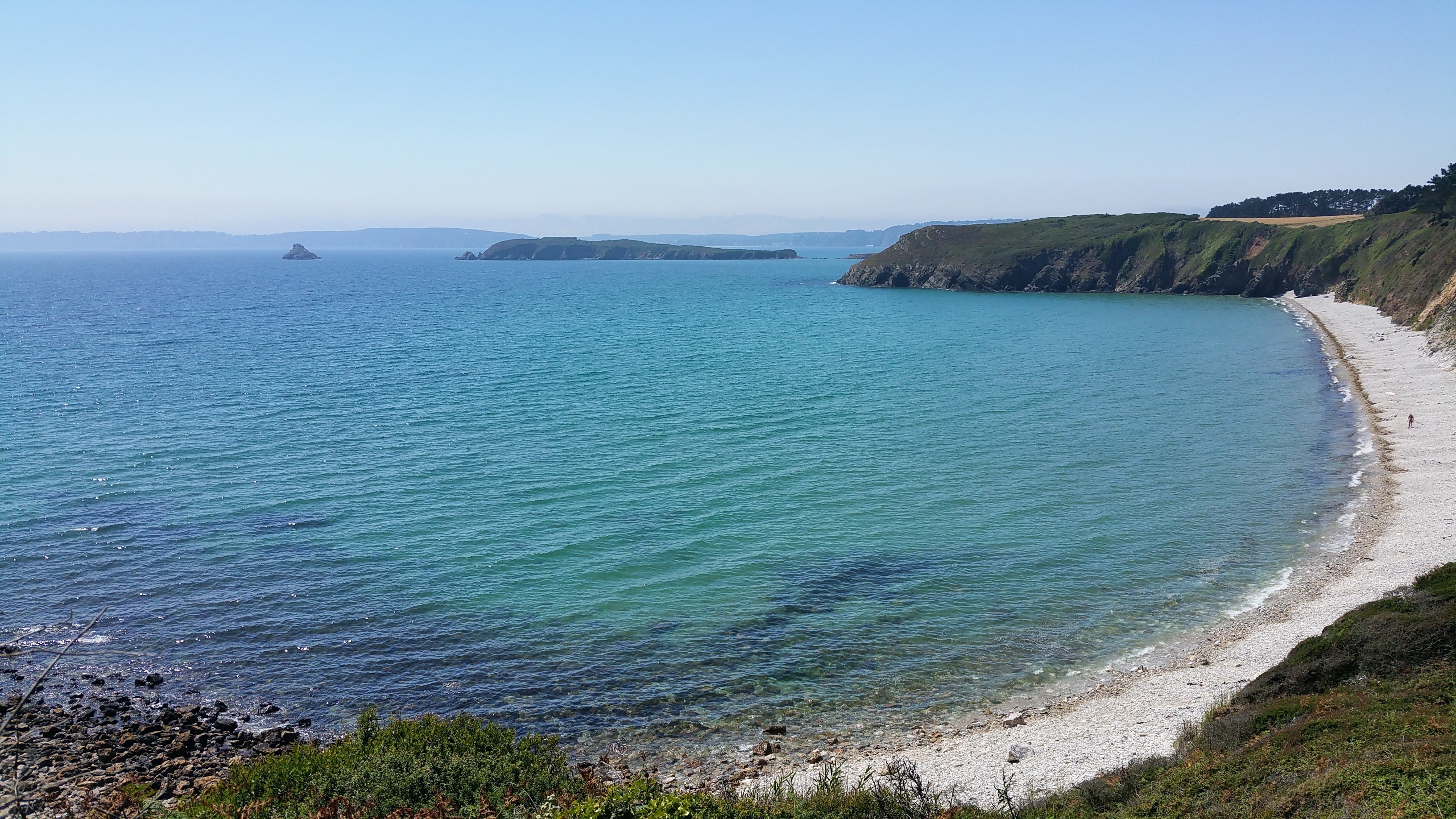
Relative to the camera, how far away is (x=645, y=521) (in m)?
35.6

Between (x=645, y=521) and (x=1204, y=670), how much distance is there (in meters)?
20.5

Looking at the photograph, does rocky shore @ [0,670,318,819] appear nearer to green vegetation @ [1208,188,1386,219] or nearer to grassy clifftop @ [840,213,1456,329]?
grassy clifftop @ [840,213,1456,329]

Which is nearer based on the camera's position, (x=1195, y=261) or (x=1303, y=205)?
(x=1195, y=261)

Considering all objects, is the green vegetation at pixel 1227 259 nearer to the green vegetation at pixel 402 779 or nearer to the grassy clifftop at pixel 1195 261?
the grassy clifftop at pixel 1195 261

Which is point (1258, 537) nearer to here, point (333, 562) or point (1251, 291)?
point (333, 562)

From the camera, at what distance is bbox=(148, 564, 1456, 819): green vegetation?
42.1 feet

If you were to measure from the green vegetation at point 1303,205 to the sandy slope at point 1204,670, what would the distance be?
569 feet

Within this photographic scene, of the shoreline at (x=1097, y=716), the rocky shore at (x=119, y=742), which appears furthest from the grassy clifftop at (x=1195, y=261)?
the rocky shore at (x=119, y=742)

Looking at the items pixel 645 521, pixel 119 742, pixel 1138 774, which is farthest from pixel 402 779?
pixel 645 521

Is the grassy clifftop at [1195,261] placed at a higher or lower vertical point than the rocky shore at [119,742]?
higher

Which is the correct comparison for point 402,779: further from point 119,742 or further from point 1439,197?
point 1439,197

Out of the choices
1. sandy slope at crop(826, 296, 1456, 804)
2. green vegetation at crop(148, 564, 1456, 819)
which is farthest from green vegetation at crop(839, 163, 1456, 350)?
green vegetation at crop(148, 564, 1456, 819)

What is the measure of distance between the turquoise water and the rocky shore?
1.26 metres

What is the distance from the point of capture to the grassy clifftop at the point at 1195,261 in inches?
3777
